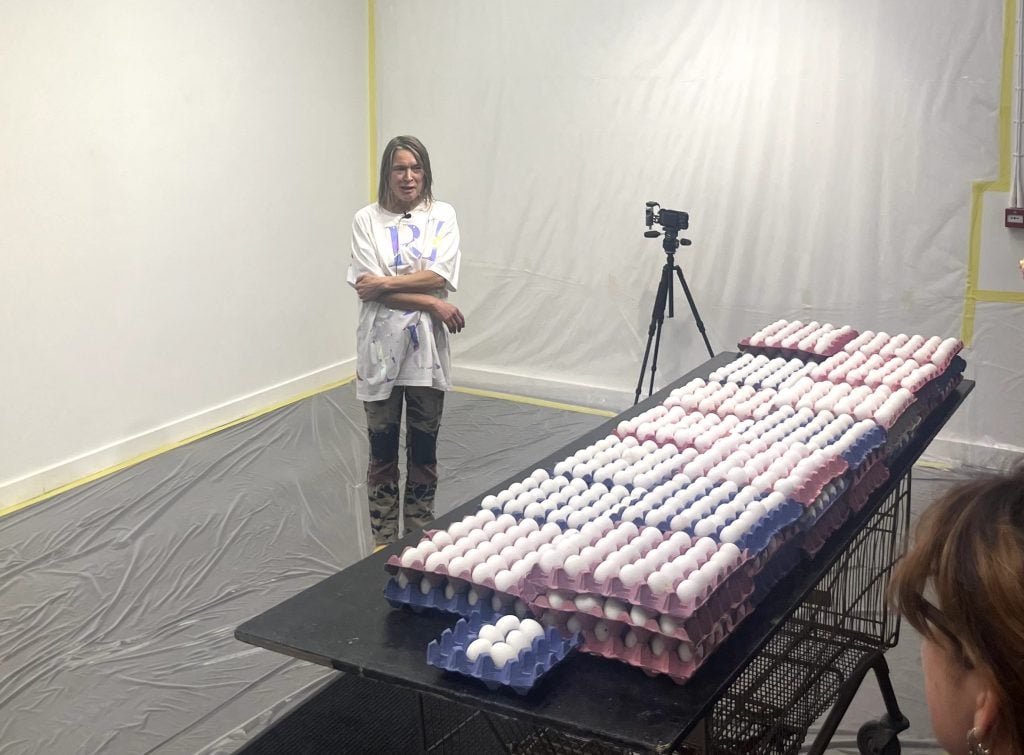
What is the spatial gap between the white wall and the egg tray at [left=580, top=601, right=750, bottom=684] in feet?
10.9

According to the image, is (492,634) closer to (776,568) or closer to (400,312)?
(776,568)

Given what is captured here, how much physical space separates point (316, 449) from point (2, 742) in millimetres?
2230

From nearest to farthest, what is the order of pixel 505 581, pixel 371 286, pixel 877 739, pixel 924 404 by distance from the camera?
pixel 505 581, pixel 877 739, pixel 924 404, pixel 371 286

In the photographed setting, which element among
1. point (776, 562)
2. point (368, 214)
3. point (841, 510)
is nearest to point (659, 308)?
point (368, 214)

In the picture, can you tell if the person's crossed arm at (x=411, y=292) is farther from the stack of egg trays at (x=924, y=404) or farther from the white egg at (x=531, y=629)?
the white egg at (x=531, y=629)

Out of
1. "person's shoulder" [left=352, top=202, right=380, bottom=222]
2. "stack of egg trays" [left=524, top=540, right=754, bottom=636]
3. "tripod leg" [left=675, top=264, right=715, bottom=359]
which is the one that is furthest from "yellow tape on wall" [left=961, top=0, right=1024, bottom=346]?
"stack of egg trays" [left=524, top=540, right=754, bottom=636]

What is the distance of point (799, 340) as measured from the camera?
3158 millimetres

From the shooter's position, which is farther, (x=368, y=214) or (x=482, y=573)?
(x=368, y=214)

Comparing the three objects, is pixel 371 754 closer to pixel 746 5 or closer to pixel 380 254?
pixel 380 254

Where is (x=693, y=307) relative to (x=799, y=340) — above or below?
below

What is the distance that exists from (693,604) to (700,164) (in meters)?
3.87

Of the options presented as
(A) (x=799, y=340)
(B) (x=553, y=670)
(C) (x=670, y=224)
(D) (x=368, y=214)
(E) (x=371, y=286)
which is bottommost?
(B) (x=553, y=670)

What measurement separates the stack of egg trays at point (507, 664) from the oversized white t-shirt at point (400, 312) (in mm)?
1936

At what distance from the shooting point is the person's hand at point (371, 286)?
3.51 metres
